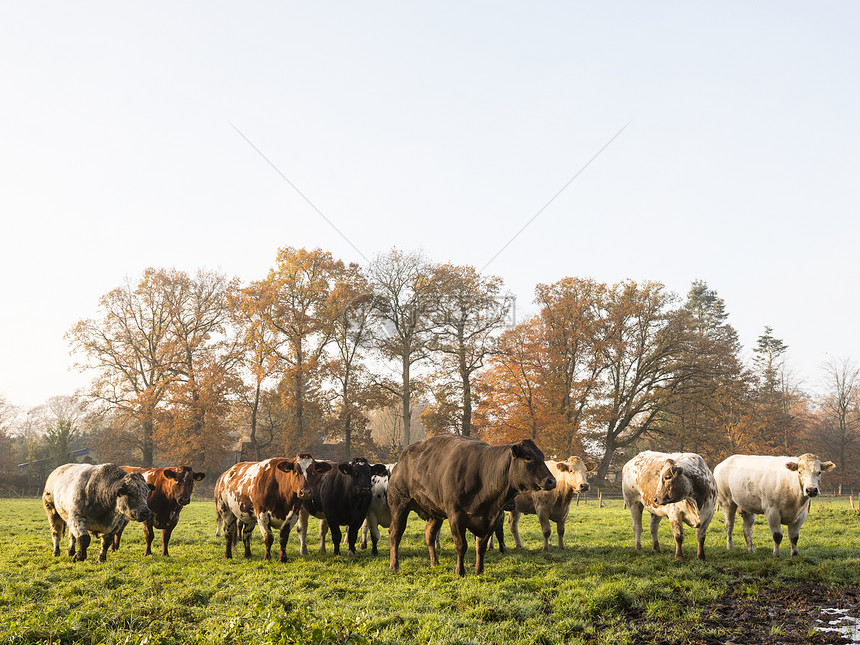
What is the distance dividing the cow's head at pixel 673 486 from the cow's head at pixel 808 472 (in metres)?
2.14

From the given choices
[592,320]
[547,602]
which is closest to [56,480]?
[547,602]

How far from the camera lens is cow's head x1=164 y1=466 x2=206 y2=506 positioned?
12.1 meters

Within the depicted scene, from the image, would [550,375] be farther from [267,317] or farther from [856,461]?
[856,461]

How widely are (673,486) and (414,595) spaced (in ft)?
17.6

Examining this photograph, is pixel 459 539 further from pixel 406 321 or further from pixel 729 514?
pixel 406 321

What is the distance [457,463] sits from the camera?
9.89 m

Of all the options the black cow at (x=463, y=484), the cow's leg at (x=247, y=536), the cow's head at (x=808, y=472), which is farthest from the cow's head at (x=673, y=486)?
the cow's leg at (x=247, y=536)

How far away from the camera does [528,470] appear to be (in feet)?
29.4

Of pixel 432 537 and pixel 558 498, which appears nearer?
pixel 432 537

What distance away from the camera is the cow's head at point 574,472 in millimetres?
11898

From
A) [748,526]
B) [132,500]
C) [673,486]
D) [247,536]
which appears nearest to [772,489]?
[748,526]

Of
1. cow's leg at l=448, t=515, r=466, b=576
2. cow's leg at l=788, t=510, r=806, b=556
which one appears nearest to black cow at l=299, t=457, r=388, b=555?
cow's leg at l=448, t=515, r=466, b=576

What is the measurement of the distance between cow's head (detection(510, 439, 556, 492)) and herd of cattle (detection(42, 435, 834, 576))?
15 mm

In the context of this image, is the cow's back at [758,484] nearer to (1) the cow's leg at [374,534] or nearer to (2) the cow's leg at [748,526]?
(2) the cow's leg at [748,526]
